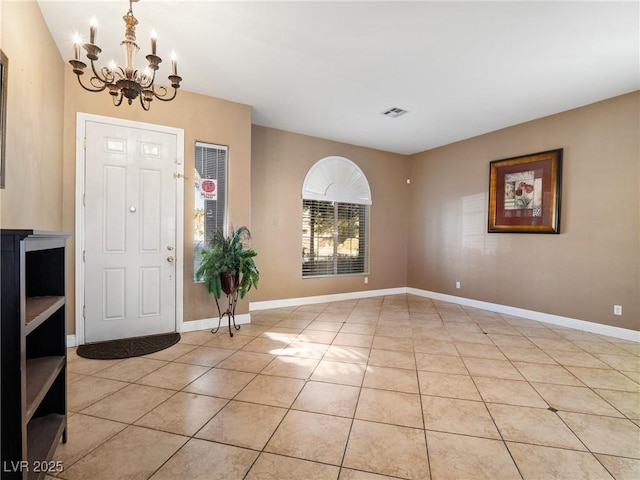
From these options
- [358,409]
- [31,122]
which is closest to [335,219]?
[358,409]

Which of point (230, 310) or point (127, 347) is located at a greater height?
point (230, 310)

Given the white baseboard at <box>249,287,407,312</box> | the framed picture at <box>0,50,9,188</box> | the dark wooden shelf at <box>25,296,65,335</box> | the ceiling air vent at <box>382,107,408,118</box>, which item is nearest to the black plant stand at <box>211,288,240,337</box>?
the white baseboard at <box>249,287,407,312</box>

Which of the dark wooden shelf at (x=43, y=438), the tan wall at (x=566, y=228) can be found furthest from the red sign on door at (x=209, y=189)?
the tan wall at (x=566, y=228)

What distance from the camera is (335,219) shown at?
5.84 metres

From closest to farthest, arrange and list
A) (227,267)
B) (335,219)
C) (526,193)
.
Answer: (227,267)
(526,193)
(335,219)

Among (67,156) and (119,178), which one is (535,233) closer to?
(119,178)

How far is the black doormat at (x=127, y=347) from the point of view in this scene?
3039mm

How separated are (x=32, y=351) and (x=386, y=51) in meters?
3.56

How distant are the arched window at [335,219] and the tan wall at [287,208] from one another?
5.4 inches

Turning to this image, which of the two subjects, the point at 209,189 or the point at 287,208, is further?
the point at 287,208

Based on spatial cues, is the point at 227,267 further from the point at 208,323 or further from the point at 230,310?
the point at 208,323

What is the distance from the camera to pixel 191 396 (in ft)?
7.55

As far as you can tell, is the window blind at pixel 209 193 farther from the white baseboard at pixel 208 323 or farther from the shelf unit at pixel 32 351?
the shelf unit at pixel 32 351

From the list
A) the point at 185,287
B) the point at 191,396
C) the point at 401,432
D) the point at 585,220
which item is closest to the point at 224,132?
the point at 185,287
